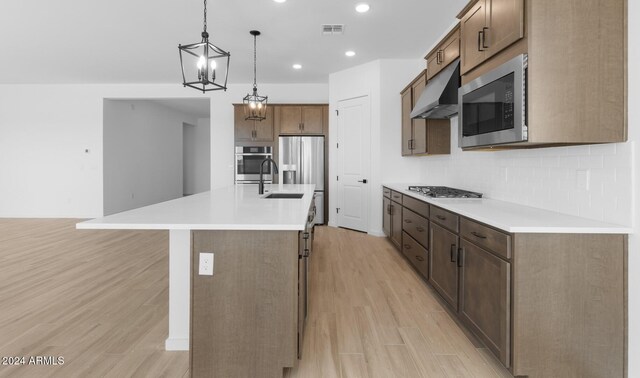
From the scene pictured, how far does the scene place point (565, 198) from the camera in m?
2.21

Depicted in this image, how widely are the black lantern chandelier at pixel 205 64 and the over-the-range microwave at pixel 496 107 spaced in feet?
5.71

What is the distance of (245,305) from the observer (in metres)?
1.76

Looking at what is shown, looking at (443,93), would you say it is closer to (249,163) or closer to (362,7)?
(362,7)

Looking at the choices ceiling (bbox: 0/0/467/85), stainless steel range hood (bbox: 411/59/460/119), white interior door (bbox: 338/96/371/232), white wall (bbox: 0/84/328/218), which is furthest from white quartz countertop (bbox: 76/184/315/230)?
white wall (bbox: 0/84/328/218)

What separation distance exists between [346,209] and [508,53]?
436cm

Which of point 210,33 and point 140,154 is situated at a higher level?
point 210,33

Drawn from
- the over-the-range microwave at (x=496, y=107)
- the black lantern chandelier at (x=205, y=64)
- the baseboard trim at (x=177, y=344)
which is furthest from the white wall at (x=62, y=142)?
the baseboard trim at (x=177, y=344)

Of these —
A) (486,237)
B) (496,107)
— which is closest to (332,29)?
(496,107)

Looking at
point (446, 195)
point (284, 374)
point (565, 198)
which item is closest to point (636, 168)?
point (565, 198)

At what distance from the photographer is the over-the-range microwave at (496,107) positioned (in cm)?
193

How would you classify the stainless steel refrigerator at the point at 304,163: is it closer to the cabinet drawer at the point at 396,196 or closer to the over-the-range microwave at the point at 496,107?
the cabinet drawer at the point at 396,196

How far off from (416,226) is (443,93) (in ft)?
4.31

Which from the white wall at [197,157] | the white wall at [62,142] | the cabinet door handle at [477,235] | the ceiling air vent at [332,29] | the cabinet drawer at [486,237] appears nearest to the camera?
the cabinet drawer at [486,237]

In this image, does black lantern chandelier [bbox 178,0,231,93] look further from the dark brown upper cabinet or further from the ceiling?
the dark brown upper cabinet
